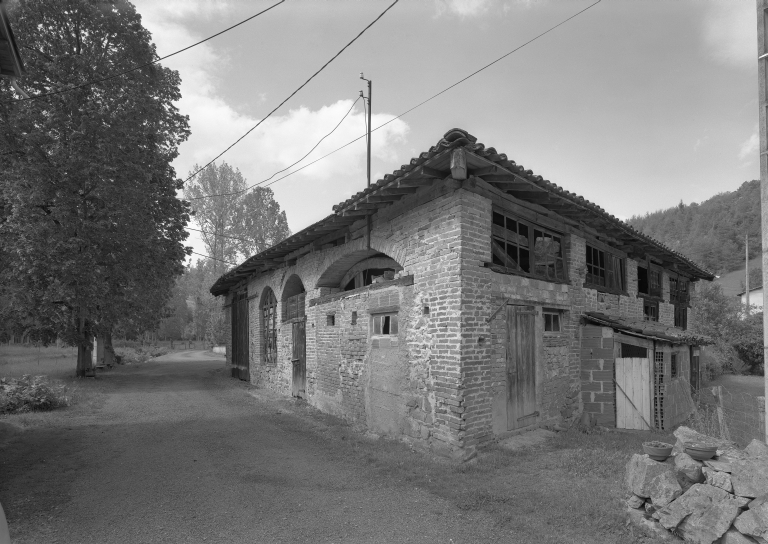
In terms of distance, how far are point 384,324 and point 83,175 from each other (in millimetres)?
11095

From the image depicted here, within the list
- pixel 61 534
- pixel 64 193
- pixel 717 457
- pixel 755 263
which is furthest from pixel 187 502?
pixel 755 263

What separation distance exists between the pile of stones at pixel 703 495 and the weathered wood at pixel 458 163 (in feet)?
12.8

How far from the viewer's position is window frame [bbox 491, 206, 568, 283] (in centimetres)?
745

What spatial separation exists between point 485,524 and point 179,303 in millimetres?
61957

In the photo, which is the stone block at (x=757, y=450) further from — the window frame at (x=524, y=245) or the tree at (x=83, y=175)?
the tree at (x=83, y=175)

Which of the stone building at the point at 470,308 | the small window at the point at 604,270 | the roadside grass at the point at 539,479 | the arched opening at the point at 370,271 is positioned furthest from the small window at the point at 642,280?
the arched opening at the point at 370,271

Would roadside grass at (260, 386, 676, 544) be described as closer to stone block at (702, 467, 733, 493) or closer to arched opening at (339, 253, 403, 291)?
stone block at (702, 467, 733, 493)

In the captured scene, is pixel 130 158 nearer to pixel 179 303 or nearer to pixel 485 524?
pixel 485 524

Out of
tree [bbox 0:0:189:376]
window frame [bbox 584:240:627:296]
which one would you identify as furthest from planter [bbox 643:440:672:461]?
tree [bbox 0:0:189:376]

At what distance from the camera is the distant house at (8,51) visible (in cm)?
426

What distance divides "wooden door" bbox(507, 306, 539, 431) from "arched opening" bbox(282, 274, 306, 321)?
641 centimetres

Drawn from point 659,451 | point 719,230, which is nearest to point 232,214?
point 659,451

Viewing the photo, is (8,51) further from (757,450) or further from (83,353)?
(83,353)

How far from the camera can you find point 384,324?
26.8ft
